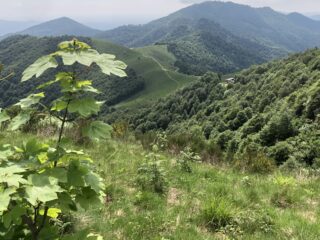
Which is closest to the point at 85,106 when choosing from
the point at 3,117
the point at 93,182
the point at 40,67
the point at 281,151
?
the point at 40,67

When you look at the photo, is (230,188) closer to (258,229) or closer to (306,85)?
(258,229)

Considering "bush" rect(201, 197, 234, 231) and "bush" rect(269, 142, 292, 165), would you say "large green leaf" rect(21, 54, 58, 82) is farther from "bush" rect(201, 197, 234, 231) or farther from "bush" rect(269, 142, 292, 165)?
A: "bush" rect(269, 142, 292, 165)

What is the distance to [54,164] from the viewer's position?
9.01 feet

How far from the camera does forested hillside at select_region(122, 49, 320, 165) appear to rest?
64.9m

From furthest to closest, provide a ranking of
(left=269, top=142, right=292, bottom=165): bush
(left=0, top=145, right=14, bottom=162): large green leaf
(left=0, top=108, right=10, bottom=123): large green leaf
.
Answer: (left=269, top=142, right=292, bottom=165): bush, (left=0, top=108, right=10, bottom=123): large green leaf, (left=0, top=145, right=14, bottom=162): large green leaf

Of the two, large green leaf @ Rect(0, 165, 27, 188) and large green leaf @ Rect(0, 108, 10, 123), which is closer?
large green leaf @ Rect(0, 165, 27, 188)

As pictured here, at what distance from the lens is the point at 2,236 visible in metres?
2.60

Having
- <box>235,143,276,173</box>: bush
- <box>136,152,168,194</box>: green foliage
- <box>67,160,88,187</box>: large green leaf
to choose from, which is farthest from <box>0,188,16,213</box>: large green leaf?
<box>235,143,276,173</box>: bush

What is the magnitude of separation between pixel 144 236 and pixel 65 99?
3129 mm

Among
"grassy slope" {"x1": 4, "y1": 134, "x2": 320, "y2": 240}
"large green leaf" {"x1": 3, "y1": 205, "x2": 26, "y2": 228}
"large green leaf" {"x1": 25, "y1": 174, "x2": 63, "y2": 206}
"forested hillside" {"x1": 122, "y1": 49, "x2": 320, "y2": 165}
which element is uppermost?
"large green leaf" {"x1": 25, "y1": 174, "x2": 63, "y2": 206}

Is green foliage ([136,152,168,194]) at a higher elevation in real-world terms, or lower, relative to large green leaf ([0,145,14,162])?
lower

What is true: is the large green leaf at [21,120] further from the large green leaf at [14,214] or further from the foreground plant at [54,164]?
the large green leaf at [14,214]

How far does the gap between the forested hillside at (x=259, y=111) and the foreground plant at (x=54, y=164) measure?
10786 mm

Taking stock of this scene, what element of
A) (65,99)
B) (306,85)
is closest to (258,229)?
(65,99)
